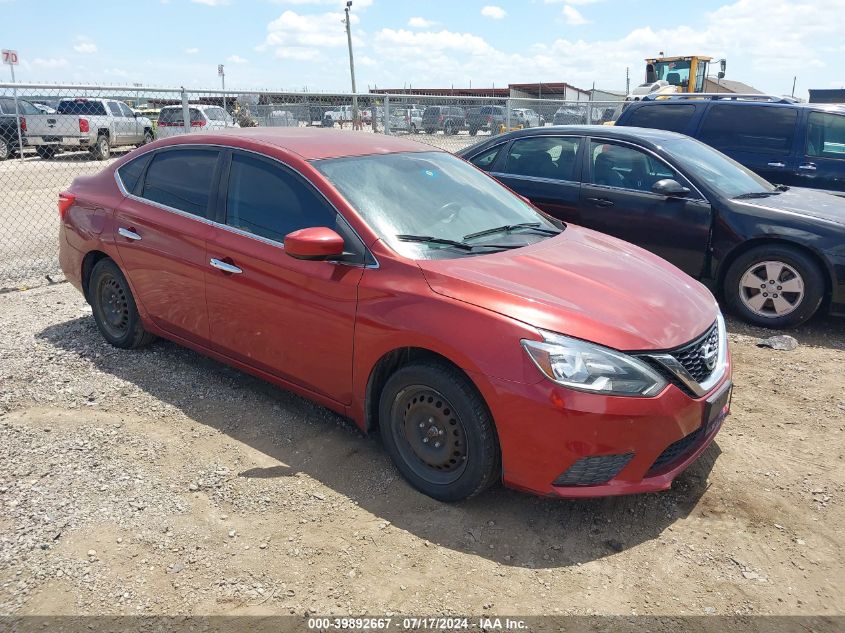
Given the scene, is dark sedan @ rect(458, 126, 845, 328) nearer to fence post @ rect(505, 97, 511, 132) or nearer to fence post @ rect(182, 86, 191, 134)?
fence post @ rect(182, 86, 191, 134)

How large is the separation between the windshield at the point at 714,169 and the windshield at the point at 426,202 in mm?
2606

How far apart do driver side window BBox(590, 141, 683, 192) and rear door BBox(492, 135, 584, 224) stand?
0.19 meters

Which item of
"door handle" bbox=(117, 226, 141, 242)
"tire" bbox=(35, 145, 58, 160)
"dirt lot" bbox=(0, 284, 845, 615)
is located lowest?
"dirt lot" bbox=(0, 284, 845, 615)

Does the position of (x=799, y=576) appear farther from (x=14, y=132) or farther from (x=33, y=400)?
(x=14, y=132)

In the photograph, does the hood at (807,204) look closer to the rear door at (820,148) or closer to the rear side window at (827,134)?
the rear door at (820,148)

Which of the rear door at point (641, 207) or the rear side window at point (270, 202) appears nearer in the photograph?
the rear side window at point (270, 202)

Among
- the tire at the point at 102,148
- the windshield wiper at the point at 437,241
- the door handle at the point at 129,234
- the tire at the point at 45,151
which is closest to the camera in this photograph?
the windshield wiper at the point at 437,241

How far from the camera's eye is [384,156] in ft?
13.3

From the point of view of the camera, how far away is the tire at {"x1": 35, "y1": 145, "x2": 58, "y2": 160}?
13.8m

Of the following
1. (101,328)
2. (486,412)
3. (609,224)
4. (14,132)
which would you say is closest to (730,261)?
(609,224)

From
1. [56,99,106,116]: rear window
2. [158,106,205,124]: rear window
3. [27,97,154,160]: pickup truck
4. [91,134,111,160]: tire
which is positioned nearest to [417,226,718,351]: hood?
[158,106,205,124]: rear window

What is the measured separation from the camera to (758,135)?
8188 millimetres

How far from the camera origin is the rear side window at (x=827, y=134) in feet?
26.1

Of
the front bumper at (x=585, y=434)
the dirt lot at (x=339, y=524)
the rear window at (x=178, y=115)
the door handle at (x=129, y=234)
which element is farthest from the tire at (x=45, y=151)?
the front bumper at (x=585, y=434)
